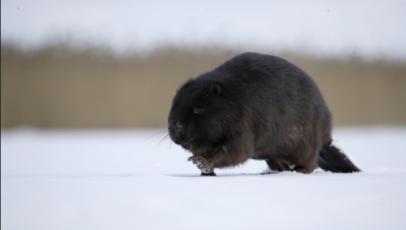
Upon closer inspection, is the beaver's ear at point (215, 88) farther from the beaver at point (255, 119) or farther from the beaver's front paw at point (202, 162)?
the beaver's front paw at point (202, 162)

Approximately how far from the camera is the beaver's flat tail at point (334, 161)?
18.6 ft

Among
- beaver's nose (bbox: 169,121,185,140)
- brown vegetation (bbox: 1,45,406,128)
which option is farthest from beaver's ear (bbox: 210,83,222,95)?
brown vegetation (bbox: 1,45,406,128)

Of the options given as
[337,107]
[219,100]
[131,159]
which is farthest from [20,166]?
[337,107]

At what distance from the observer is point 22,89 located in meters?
14.0

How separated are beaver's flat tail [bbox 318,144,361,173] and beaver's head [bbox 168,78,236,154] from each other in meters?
1.31

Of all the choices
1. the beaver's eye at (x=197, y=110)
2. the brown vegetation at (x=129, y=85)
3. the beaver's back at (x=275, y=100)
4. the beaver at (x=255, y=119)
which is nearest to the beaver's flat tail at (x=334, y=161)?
the beaver at (x=255, y=119)

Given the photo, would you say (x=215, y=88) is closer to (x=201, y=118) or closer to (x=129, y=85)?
(x=201, y=118)

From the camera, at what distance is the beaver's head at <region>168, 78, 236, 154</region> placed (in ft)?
15.8

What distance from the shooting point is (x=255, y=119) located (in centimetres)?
510

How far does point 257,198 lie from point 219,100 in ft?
4.56

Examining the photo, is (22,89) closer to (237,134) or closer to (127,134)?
(127,134)

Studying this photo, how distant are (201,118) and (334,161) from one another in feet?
5.33

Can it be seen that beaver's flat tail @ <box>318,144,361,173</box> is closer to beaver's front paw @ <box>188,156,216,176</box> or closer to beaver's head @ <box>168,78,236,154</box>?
beaver's head @ <box>168,78,236,154</box>

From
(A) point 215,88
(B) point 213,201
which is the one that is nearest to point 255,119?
(A) point 215,88
